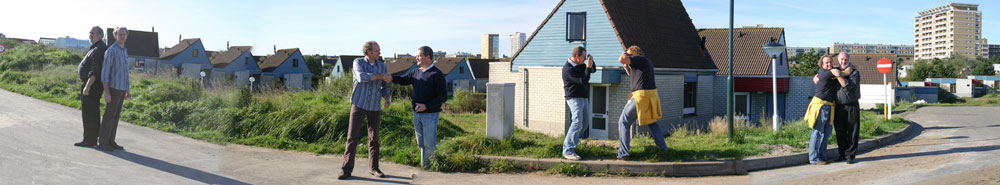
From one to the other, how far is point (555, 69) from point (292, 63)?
10635 millimetres

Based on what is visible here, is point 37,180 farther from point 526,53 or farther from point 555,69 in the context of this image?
point 526,53

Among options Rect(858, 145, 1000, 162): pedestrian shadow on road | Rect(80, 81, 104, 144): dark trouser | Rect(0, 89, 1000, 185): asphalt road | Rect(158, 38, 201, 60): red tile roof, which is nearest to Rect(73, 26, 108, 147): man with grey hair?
Rect(80, 81, 104, 144): dark trouser

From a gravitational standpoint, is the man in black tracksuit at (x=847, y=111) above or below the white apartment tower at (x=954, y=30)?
below

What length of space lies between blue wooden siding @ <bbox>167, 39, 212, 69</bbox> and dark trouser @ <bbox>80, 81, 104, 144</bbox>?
1.96m

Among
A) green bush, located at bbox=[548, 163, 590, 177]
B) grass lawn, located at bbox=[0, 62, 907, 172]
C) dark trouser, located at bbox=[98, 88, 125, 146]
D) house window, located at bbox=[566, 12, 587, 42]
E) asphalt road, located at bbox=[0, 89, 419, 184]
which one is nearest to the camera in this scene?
asphalt road, located at bbox=[0, 89, 419, 184]

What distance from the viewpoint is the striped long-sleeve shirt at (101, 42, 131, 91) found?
7051mm

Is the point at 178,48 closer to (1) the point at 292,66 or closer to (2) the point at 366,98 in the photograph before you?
(2) the point at 366,98

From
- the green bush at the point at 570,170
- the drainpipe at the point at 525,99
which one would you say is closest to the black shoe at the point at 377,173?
the green bush at the point at 570,170

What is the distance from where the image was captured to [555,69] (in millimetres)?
17203

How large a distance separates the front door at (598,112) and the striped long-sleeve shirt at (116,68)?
41.2 feet

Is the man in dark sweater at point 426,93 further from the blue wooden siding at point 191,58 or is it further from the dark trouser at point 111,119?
the blue wooden siding at point 191,58

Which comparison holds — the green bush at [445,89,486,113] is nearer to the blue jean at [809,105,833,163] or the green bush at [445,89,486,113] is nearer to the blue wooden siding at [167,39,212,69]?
the blue wooden siding at [167,39,212,69]

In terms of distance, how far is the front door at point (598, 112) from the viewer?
1727 centimetres

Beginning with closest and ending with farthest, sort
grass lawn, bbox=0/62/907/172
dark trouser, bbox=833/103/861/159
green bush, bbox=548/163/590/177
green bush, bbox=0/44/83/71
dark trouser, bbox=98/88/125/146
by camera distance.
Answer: dark trouser, bbox=98/88/125/146, green bush, bbox=548/163/590/177, grass lawn, bbox=0/62/907/172, dark trouser, bbox=833/103/861/159, green bush, bbox=0/44/83/71
